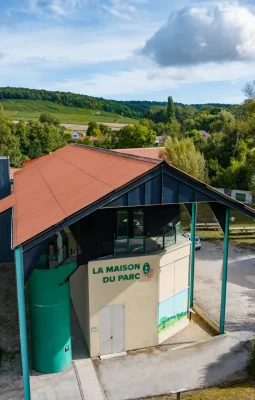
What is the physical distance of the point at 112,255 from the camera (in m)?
13.4

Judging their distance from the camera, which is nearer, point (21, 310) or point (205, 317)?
point (21, 310)

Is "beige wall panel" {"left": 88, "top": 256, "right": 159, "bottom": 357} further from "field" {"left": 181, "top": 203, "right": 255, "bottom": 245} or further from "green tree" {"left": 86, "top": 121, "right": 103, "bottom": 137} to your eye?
"green tree" {"left": 86, "top": 121, "right": 103, "bottom": 137}

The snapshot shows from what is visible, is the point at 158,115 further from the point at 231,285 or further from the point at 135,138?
the point at 231,285

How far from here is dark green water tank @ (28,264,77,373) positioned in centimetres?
1211

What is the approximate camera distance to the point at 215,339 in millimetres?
14445

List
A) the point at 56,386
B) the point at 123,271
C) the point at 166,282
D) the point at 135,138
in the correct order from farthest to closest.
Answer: the point at 135,138 → the point at 166,282 → the point at 123,271 → the point at 56,386

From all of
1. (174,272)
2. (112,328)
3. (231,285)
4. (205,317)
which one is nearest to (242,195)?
(231,285)

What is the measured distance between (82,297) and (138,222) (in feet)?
11.9

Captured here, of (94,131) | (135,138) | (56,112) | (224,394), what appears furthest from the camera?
(56,112)

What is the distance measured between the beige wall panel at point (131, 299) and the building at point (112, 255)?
0.04 m

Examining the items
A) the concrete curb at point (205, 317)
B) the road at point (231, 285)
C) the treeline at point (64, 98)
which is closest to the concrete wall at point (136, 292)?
the concrete curb at point (205, 317)

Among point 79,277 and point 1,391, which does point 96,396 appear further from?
point 79,277

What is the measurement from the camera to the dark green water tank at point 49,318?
12.1 meters

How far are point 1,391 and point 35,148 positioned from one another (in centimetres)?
5522
